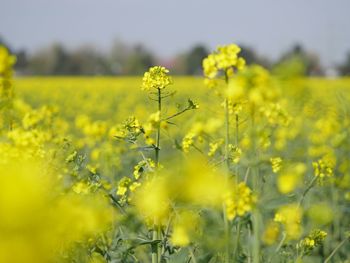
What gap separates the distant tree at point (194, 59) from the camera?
37875 mm

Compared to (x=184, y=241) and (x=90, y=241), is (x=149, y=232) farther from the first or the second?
(x=184, y=241)

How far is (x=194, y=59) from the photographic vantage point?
3906 centimetres

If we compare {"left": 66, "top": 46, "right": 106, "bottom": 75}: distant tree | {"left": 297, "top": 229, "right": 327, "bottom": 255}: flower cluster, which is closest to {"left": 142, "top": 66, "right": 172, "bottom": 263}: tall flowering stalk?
{"left": 297, "top": 229, "right": 327, "bottom": 255}: flower cluster

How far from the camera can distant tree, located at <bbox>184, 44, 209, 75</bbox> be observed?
3788 cm

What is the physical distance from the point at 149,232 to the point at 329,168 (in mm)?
730

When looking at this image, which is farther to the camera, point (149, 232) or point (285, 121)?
point (149, 232)

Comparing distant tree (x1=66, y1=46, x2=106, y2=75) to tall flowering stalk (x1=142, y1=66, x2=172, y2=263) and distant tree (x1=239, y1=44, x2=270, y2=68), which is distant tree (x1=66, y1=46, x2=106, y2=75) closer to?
distant tree (x1=239, y1=44, x2=270, y2=68)

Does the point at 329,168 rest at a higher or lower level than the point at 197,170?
lower

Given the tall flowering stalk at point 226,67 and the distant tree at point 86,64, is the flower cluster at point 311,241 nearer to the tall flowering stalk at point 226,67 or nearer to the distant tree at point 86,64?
the tall flowering stalk at point 226,67

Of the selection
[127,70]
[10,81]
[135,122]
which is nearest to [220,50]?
[135,122]

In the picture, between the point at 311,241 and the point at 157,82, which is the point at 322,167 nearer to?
the point at 311,241

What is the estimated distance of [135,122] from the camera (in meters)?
1.88

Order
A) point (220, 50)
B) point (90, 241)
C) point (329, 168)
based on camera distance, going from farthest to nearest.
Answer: point (329, 168), point (90, 241), point (220, 50)

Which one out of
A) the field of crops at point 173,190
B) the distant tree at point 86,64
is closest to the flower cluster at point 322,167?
the field of crops at point 173,190
